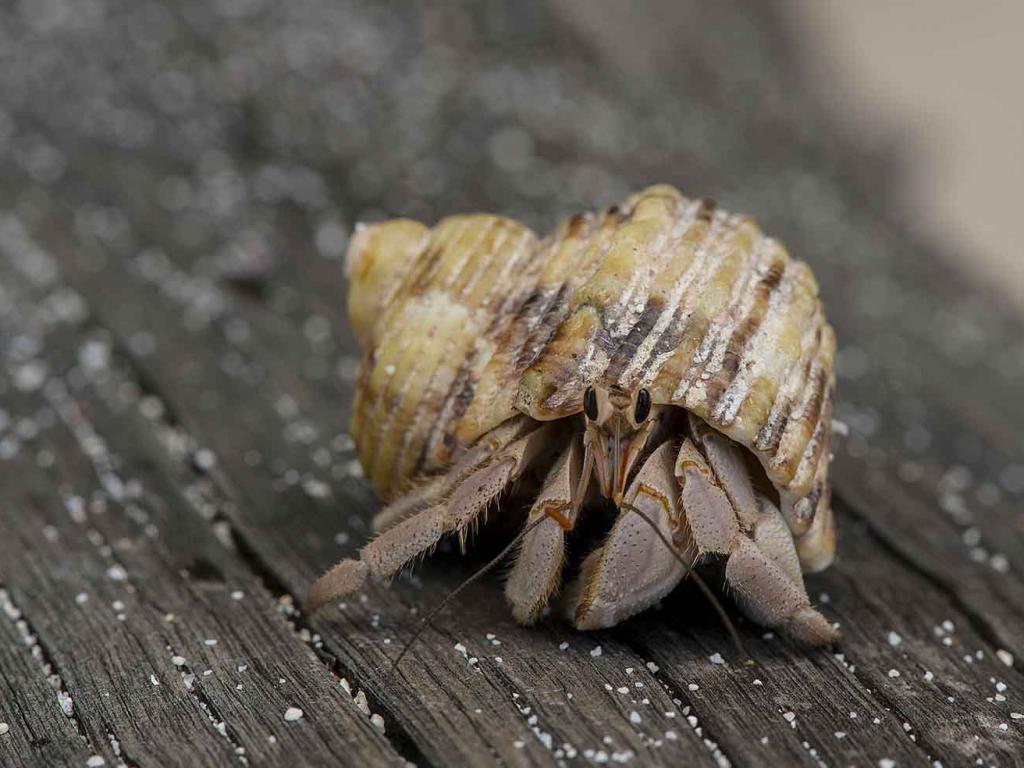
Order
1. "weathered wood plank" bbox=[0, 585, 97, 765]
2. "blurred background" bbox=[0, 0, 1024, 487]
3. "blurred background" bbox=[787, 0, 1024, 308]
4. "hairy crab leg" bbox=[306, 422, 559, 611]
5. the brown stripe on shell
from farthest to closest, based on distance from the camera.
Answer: "blurred background" bbox=[787, 0, 1024, 308]
"blurred background" bbox=[0, 0, 1024, 487]
"hairy crab leg" bbox=[306, 422, 559, 611]
the brown stripe on shell
"weathered wood plank" bbox=[0, 585, 97, 765]

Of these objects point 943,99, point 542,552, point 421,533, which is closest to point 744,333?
point 542,552

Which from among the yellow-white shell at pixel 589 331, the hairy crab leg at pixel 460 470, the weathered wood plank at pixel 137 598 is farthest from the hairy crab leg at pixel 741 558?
the weathered wood plank at pixel 137 598

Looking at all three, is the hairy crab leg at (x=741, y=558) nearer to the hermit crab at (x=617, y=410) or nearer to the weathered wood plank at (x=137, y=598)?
the hermit crab at (x=617, y=410)

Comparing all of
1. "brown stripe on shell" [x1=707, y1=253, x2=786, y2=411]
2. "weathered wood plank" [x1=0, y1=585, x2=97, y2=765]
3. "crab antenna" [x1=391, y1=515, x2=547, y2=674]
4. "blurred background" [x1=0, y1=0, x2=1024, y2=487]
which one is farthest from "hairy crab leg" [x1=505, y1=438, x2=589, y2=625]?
"blurred background" [x1=0, y1=0, x2=1024, y2=487]

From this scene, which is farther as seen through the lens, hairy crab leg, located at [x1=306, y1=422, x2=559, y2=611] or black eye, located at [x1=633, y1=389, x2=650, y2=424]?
hairy crab leg, located at [x1=306, y1=422, x2=559, y2=611]

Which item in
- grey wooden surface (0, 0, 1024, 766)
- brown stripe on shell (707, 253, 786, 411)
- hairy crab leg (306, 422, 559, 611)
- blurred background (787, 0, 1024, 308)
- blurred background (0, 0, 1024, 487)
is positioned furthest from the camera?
blurred background (787, 0, 1024, 308)

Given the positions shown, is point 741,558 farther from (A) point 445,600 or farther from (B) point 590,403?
(A) point 445,600

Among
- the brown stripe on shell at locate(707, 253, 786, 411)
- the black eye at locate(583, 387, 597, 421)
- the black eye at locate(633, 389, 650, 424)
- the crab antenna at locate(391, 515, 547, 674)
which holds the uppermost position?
the brown stripe on shell at locate(707, 253, 786, 411)

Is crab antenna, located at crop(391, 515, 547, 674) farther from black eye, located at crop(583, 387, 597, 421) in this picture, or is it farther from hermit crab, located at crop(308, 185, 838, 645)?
black eye, located at crop(583, 387, 597, 421)

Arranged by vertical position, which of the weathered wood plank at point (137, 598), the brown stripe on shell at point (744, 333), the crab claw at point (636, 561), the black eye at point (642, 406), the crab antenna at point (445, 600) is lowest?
the weathered wood plank at point (137, 598)
